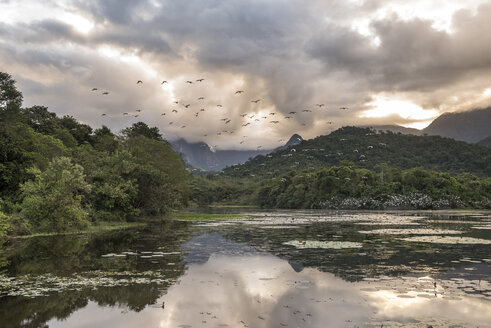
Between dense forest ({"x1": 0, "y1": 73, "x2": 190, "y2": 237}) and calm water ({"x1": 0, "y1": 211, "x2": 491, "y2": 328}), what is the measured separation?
490 inches

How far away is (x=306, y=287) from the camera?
53.2ft

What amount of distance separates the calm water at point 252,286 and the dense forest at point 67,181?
40.8ft

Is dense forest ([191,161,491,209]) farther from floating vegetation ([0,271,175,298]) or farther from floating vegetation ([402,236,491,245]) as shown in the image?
floating vegetation ([0,271,175,298])

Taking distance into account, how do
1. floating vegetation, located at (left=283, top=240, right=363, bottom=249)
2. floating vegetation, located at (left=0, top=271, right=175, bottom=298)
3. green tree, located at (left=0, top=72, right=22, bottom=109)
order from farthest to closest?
green tree, located at (left=0, top=72, right=22, bottom=109) → floating vegetation, located at (left=283, top=240, right=363, bottom=249) → floating vegetation, located at (left=0, top=271, right=175, bottom=298)

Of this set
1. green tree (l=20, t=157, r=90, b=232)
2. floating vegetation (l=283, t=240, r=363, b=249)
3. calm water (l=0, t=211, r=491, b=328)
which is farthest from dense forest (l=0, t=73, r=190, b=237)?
floating vegetation (l=283, t=240, r=363, b=249)

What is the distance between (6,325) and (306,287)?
37.8 ft

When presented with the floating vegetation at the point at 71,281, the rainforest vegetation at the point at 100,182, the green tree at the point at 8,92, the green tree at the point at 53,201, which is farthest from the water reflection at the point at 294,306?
the green tree at the point at 8,92

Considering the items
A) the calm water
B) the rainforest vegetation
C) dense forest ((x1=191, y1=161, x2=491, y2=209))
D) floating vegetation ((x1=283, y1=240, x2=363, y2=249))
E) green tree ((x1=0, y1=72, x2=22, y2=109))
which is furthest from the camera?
dense forest ((x1=191, y1=161, x2=491, y2=209))

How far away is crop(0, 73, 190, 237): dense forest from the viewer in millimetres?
40312

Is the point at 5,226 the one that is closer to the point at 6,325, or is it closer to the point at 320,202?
the point at 6,325

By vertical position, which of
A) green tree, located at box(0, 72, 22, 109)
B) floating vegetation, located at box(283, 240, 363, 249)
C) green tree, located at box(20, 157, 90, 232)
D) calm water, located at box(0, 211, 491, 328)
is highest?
green tree, located at box(0, 72, 22, 109)

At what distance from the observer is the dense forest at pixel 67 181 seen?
40312mm

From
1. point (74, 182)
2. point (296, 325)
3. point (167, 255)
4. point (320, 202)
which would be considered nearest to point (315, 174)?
point (320, 202)

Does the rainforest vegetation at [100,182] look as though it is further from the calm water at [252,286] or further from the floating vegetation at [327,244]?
the floating vegetation at [327,244]
